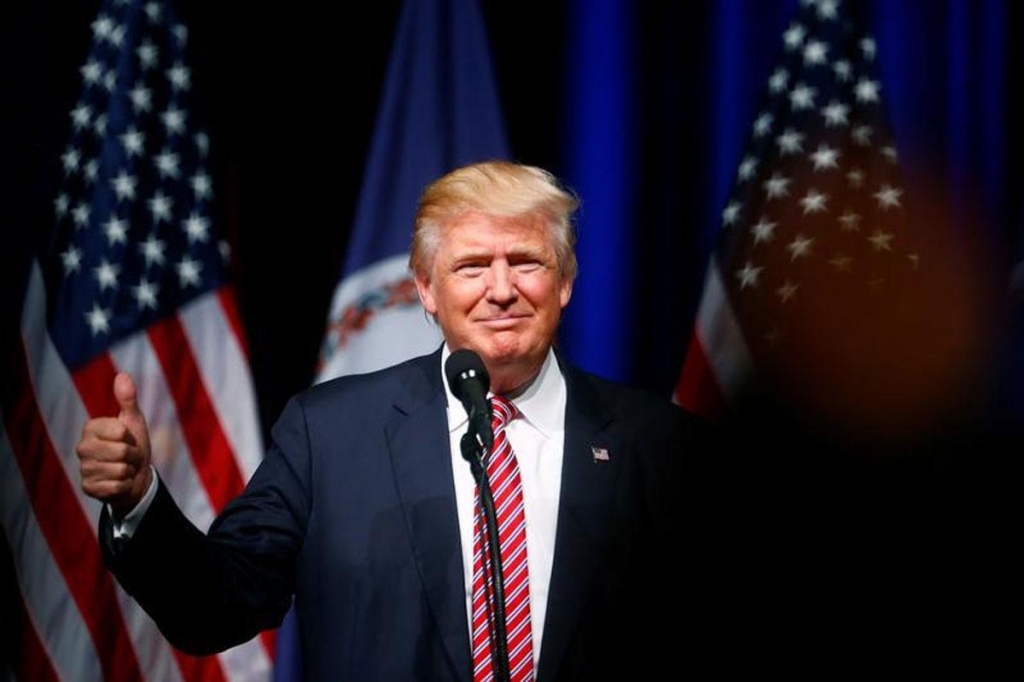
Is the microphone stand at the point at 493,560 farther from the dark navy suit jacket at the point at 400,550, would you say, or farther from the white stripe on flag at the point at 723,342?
the white stripe on flag at the point at 723,342

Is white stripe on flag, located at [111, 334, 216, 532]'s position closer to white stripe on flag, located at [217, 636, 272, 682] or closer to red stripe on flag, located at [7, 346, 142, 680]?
red stripe on flag, located at [7, 346, 142, 680]

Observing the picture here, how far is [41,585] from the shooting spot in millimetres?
2662

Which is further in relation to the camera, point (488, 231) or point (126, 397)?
point (488, 231)

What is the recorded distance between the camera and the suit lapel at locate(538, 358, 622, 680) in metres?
1.75

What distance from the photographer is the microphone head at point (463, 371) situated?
145cm

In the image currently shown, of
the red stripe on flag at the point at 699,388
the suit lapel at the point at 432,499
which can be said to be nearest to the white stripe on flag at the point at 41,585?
the suit lapel at the point at 432,499

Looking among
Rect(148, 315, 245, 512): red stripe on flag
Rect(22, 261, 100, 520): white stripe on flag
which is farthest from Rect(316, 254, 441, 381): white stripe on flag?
Rect(22, 261, 100, 520): white stripe on flag

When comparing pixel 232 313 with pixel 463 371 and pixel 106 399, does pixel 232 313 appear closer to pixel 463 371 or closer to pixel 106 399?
pixel 106 399

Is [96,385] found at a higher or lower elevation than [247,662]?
higher

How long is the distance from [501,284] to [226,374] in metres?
1.11

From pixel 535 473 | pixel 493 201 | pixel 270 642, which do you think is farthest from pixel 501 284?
pixel 270 642

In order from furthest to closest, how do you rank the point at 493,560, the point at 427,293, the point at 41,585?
1. the point at 41,585
2. the point at 427,293
3. the point at 493,560

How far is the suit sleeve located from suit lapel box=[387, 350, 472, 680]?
0.17 metres

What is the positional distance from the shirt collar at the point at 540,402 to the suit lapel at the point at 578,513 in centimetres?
2
